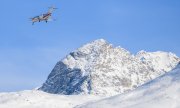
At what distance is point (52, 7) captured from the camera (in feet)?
456

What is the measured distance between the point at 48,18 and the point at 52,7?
2284 mm

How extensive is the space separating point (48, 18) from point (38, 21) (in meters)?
2.38

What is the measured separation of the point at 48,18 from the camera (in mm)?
139125

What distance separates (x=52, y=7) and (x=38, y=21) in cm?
405

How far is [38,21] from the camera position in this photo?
140m
